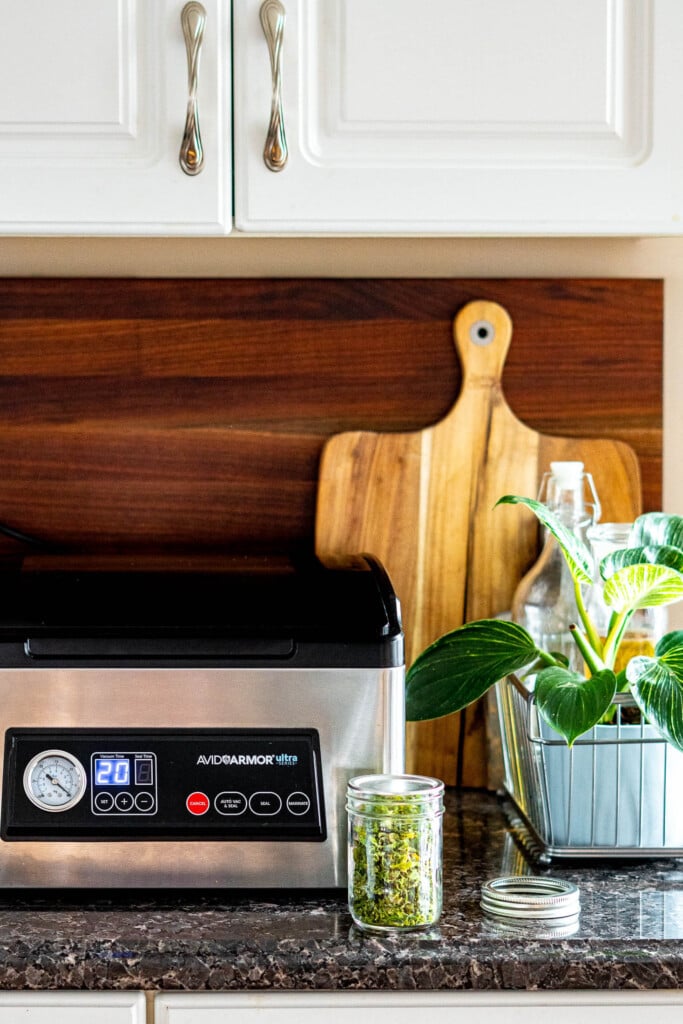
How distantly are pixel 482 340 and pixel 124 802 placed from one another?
715mm

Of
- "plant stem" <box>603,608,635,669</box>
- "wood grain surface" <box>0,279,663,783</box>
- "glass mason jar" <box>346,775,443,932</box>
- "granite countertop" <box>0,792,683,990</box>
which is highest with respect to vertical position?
"wood grain surface" <box>0,279,663,783</box>

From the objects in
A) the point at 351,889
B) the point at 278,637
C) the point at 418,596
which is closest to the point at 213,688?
the point at 278,637

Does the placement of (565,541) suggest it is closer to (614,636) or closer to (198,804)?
(614,636)

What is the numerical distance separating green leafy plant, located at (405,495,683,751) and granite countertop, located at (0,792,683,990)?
179 mm

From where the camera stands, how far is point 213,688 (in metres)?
1.05

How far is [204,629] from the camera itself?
3.46ft

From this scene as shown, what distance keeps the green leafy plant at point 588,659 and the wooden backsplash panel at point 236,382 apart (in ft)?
1.12

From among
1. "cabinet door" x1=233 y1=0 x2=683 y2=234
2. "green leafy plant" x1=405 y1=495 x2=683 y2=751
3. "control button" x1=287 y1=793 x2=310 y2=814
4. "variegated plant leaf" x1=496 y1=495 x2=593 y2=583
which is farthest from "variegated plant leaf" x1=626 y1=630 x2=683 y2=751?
"cabinet door" x1=233 y1=0 x2=683 y2=234

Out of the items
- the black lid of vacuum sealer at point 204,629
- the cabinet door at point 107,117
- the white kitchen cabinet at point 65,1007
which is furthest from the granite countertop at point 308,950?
the cabinet door at point 107,117

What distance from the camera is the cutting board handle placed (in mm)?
1438

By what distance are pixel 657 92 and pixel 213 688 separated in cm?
72

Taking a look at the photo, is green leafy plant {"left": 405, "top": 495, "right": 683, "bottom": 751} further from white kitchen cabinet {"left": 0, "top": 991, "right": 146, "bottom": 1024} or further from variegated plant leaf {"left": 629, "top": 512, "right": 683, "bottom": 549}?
white kitchen cabinet {"left": 0, "top": 991, "right": 146, "bottom": 1024}

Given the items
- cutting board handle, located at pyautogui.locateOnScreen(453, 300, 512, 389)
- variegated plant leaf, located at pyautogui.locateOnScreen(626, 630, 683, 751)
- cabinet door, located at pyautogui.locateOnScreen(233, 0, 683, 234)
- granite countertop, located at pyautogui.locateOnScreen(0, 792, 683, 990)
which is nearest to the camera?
granite countertop, located at pyautogui.locateOnScreen(0, 792, 683, 990)

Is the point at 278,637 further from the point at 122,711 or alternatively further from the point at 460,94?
the point at 460,94
